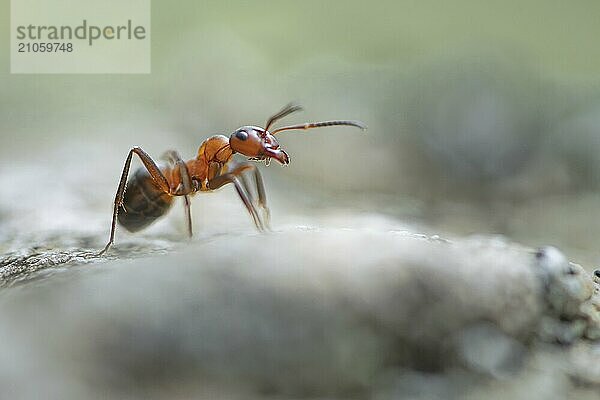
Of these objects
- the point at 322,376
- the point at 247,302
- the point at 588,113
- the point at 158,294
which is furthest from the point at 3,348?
the point at 588,113

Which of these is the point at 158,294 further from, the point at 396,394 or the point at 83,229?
the point at 83,229

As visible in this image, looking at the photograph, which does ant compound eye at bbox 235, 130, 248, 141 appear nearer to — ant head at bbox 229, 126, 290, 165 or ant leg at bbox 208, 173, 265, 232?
ant head at bbox 229, 126, 290, 165

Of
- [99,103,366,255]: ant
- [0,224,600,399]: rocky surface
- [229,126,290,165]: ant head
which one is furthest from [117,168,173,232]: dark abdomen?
[0,224,600,399]: rocky surface

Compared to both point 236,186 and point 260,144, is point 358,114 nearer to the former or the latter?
point 260,144

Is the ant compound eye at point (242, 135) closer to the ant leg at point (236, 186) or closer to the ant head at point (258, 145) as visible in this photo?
the ant head at point (258, 145)

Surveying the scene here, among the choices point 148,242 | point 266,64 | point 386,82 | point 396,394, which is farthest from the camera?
point 266,64

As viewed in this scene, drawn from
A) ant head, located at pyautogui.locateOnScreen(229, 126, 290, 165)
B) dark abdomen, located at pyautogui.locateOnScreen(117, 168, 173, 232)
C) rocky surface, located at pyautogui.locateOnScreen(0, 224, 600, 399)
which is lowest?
rocky surface, located at pyautogui.locateOnScreen(0, 224, 600, 399)

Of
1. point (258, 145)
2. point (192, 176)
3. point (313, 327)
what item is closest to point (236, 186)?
point (258, 145)
